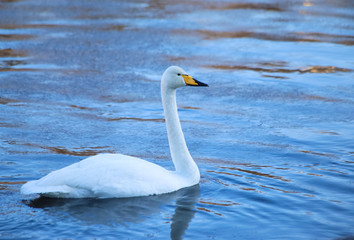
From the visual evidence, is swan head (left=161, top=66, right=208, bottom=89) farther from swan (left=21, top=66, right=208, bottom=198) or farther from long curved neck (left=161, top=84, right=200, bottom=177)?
swan (left=21, top=66, right=208, bottom=198)

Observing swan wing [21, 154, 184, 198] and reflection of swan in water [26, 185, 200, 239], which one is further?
swan wing [21, 154, 184, 198]

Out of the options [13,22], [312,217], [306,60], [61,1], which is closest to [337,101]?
[306,60]

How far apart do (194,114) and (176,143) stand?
9.22 feet

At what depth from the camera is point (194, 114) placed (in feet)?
31.2

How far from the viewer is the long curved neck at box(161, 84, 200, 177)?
662 cm

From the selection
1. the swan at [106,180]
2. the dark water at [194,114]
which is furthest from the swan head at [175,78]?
the dark water at [194,114]

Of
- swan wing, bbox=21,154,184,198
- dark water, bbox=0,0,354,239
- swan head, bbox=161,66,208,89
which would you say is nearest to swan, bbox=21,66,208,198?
swan wing, bbox=21,154,184,198

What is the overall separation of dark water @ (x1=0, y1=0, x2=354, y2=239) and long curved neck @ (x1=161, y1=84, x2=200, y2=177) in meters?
0.26

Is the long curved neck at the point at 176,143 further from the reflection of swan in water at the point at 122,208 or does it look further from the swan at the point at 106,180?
the reflection of swan in water at the point at 122,208

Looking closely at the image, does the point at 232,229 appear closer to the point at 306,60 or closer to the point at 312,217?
the point at 312,217

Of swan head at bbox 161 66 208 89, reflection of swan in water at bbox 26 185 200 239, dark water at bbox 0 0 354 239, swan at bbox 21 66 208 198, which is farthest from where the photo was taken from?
swan head at bbox 161 66 208 89

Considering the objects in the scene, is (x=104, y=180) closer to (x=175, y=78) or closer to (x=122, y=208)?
(x=122, y=208)

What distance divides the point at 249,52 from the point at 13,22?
22.6 feet

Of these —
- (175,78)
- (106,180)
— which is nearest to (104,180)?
(106,180)
